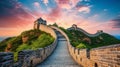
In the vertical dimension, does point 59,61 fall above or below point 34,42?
below

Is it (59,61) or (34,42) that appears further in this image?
(34,42)

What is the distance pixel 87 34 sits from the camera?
257 ft

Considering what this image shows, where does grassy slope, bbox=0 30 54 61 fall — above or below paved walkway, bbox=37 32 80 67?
above

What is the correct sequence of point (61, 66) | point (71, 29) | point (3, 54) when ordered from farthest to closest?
point (71, 29) → point (61, 66) → point (3, 54)

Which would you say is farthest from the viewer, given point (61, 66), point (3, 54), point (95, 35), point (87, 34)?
point (95, 35)

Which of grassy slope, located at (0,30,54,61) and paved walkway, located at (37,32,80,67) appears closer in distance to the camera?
paved walkway, located at (37,32,80,67)

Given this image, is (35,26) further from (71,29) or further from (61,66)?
(61,66)

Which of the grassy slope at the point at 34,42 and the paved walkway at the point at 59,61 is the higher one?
the grassy slope at the point at 34,42

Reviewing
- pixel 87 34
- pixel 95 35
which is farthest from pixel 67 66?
pixel 95 35

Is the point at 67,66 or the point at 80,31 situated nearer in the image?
the point at 67,66

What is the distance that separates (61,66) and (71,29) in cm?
6211

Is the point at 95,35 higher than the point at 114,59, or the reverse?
the point at 95,35

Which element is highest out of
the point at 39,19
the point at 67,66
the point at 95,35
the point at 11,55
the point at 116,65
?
the point at 39,19

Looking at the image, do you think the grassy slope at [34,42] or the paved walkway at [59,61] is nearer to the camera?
the paved walkway at [59,61]
